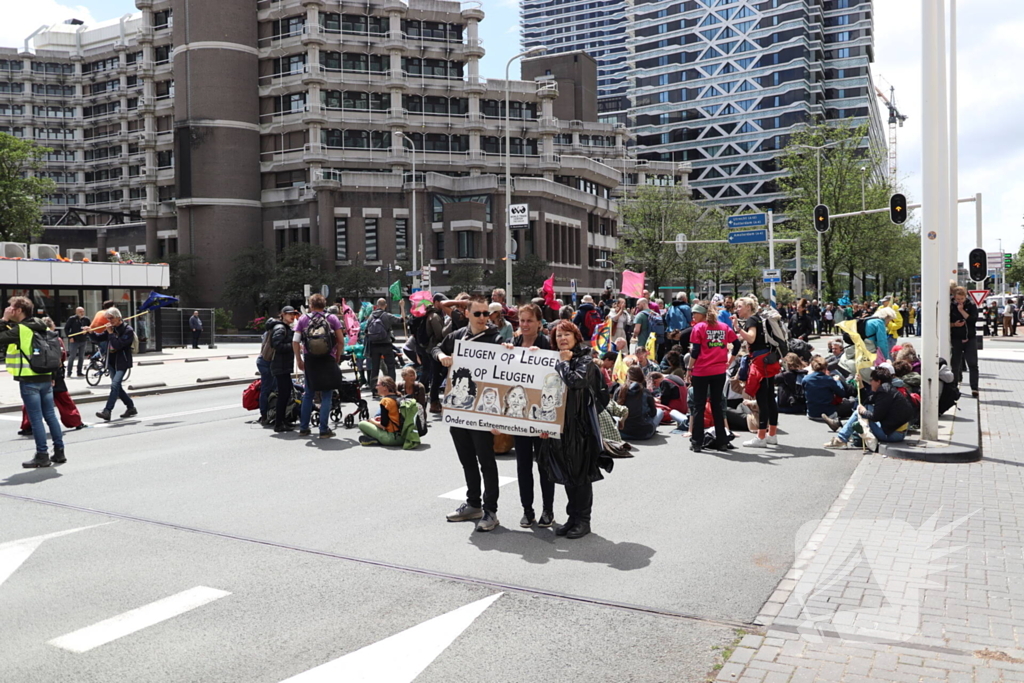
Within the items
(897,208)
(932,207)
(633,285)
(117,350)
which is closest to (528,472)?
(932,207)

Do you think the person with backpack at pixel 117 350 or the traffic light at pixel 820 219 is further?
the traffic light at pixel 820 219

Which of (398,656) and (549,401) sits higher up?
(549,401)

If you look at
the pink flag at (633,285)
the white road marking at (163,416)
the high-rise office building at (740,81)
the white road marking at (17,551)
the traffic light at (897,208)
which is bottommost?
the white road marking at (163,416)

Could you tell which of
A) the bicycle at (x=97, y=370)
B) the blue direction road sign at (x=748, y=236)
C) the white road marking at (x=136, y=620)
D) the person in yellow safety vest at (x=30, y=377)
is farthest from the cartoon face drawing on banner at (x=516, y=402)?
the blue direction road sign at (x=748, y=236)

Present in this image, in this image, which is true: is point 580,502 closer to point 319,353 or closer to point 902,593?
point 902,593

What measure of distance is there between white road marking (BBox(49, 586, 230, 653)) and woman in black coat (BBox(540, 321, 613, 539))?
2507 mm

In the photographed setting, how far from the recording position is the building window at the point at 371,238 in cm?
6284

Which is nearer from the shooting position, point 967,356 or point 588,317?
point 967,356

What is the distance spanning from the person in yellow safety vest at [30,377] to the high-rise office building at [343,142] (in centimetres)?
5146

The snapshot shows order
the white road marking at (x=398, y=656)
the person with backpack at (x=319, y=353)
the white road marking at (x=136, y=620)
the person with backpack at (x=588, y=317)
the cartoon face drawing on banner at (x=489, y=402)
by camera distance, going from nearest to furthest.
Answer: the white road marking at (x=398, y=656) < the white road marking at (x=136, y=620) < the cartoon face drawing on banner at (x=489, y=402) < the person with backpack at (x=319, y=353) < the person with backpack at (x=588, y=317)

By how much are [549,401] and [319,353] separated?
5389mm

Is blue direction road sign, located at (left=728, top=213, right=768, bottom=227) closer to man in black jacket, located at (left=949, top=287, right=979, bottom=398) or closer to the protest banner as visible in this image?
man in black jacket, located at (left=949, top=287, right=979, bottom=398)

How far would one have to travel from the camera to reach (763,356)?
10547mm

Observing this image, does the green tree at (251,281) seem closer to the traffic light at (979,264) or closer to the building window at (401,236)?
the building window at (401,236)
